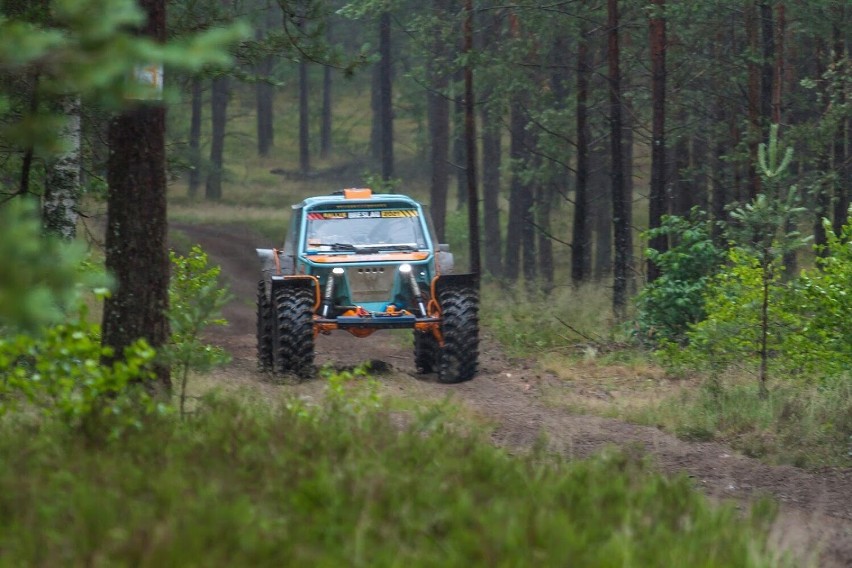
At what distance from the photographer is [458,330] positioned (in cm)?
1384

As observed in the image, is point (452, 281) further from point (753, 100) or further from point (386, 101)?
point (386, 101)

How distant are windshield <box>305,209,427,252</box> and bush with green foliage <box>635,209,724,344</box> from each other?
4.01m

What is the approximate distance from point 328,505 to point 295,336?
26.6 feet

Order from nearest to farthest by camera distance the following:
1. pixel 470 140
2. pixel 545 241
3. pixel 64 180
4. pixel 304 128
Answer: pixel 64 180
pixel 470 140
pixel 545 241
pixel 304 128

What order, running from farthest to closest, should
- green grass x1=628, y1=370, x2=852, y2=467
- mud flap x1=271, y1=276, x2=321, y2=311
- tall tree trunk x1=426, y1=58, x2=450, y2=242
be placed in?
1. tall tree trunk x1=426, y1=58, x2=450, y2=242
2. mud flap x1=271, y1=276, x2=321, y2=311
3. green grass x1=628, y1=370, x2=852, y2=467

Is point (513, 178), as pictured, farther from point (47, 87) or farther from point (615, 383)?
point (47, 87)

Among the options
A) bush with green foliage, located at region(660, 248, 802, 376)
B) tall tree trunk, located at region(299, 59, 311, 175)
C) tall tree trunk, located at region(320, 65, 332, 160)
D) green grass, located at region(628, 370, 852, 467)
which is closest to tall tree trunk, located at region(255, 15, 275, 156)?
tall tree trunk, located at region(299, 59, 311, 175)

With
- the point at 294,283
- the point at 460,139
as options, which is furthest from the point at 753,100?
the point at 460,139

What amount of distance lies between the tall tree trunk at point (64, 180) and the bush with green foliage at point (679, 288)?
8.71 metres

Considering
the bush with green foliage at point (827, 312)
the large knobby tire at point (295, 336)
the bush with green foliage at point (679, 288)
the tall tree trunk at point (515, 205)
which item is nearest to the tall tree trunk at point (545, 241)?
the tall tree trunk at point (515, 205)

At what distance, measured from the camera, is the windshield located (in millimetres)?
14555

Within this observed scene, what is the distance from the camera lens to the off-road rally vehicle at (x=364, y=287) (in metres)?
13.5

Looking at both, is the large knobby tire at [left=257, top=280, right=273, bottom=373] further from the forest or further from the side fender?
the forest

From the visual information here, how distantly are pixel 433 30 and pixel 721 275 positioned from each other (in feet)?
46.4
